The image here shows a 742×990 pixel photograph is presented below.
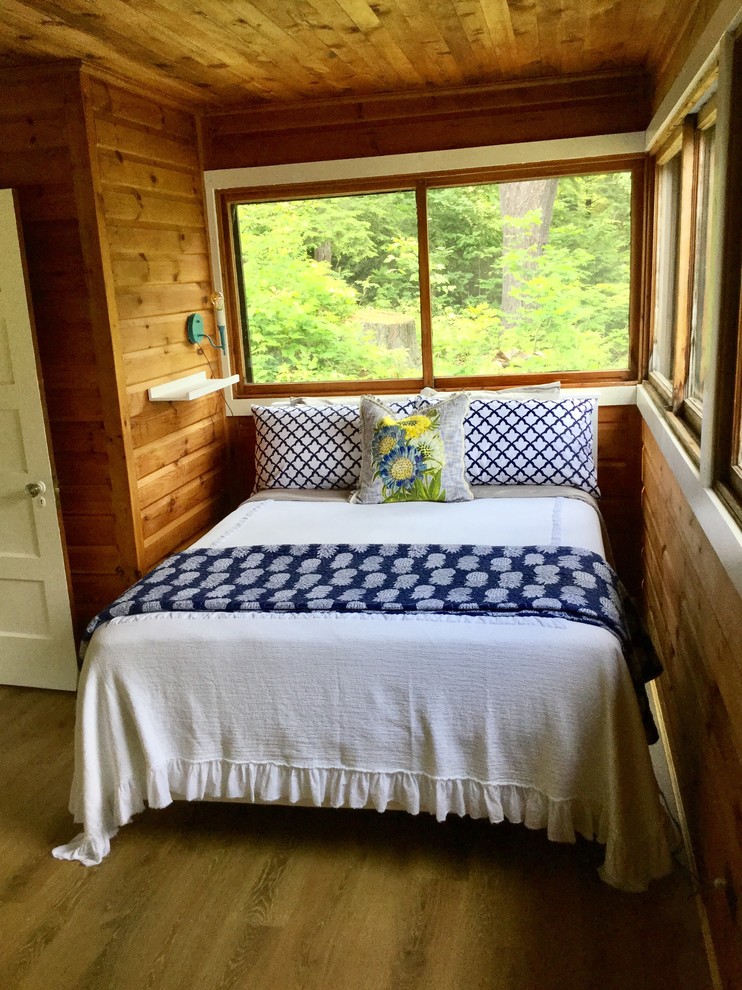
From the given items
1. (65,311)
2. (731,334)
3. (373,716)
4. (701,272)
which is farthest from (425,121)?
(373,716)

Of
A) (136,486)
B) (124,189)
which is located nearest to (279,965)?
(136,486)

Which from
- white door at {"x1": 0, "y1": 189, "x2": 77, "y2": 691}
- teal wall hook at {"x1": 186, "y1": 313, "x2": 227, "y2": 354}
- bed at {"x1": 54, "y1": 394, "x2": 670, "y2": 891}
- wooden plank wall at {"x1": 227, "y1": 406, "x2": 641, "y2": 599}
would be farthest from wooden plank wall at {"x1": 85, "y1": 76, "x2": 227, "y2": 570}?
wooden plank wall at {"x1": 227, "y1": 406, "x2": 641, "y2": 599}

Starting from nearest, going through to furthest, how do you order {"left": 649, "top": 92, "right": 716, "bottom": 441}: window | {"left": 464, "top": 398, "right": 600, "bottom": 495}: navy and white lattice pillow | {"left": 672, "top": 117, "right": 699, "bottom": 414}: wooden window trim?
{"left": 649, "top": 92, "right": 716, "bottom": 441}: window, {"left": 672, "top": 117, "right": 699, "bottom": 414}: wooden window trim, {"left": 464, "top": 398, "right": 600, "bottom": 495}: navy and white lattice pillow

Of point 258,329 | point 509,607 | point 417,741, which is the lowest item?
point 417,741

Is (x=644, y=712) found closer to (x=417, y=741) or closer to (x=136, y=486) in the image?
(x=417, y=741)

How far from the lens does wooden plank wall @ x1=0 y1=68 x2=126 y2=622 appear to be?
112 inches

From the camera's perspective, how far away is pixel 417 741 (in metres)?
2.14

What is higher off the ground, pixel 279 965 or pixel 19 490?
pixel 19 490

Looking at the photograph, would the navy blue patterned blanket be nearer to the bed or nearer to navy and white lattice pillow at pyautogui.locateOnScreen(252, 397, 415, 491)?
the bed

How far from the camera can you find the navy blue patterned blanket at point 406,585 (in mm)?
2215

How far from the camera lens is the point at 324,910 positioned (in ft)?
6.88

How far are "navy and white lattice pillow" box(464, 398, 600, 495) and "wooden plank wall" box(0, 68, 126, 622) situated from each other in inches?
56.9

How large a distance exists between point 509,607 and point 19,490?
1.93m

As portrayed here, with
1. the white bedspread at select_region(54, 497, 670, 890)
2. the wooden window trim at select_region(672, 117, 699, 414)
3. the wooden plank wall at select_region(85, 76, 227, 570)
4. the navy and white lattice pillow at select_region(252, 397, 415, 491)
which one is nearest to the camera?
the white bedspread at select_region(54, 497, 670, 890)
